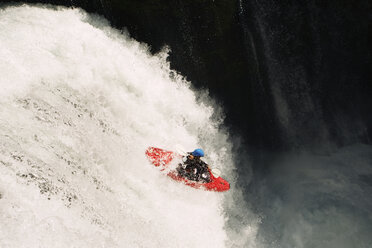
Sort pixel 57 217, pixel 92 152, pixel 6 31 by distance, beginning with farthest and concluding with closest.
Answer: pixel 6 31
pixel 92 152
pixel 57 217

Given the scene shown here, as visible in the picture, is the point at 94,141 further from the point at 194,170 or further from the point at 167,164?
the point at 194,170

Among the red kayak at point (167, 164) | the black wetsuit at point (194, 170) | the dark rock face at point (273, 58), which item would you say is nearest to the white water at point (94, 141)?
the red kayak at point (167, 164)

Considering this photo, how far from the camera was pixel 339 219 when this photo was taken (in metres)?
7.75

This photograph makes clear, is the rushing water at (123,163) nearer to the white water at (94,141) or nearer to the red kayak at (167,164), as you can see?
the white water at (94,141)

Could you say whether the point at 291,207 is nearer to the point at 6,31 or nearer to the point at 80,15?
the point at 80,15

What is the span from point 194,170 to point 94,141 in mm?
2212

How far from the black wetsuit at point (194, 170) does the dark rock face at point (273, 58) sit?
287cm

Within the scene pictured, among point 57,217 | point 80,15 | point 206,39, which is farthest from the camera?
point 206,39

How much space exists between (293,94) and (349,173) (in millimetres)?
2842

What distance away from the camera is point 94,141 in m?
5.68

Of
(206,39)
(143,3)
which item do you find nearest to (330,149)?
(206,39)

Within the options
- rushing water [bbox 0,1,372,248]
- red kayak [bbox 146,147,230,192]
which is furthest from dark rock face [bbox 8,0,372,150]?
red kayak [bbox 146,147,230,192]

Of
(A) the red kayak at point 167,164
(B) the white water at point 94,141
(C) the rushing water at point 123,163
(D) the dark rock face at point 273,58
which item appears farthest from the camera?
(D) the dark rock face at point 273,58

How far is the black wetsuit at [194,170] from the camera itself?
656cm
